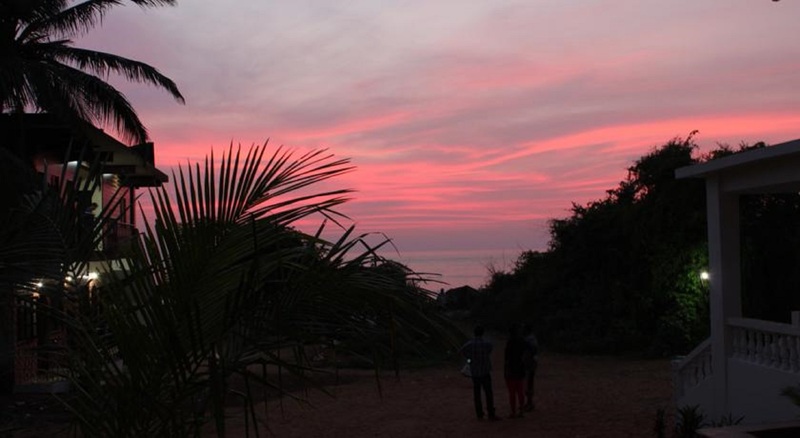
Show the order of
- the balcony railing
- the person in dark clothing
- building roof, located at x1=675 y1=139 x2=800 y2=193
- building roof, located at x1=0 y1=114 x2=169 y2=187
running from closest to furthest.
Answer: building roof, located at x1=675 y1=139 x2=800 y2=193 < the balcony railing < the person in dark clothing < building roof, located at x1=0 y1=114 x2=169 y2=187

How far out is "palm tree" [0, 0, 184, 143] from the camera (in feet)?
55.2

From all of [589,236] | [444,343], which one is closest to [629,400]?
[589,236]

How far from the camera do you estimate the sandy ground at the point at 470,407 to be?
12750 mm

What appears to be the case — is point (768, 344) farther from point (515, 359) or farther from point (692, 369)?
point (515, 359)

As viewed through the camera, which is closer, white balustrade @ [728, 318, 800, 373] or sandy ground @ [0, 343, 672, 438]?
white balustrade @ [728, 318, 800, 373]

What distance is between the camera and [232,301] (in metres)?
3.99

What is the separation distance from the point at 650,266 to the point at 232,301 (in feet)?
66.9

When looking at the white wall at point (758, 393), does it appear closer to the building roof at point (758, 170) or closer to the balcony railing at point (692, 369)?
the balcony railing at point (692, 369)

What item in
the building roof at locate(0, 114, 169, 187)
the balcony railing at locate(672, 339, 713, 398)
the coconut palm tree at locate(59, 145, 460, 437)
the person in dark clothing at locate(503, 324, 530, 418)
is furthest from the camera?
the building roof at locate(0, 114, 169, 187)

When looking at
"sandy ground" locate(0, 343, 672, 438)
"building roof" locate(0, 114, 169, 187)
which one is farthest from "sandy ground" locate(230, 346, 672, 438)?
"building roof" locate(0, 114, 169, 187)

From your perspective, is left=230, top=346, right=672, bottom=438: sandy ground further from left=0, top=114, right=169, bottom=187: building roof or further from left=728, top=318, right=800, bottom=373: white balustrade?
left=0, top=114, right=169, bottom=187: building roof

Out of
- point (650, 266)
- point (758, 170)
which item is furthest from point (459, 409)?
point (650, 266)

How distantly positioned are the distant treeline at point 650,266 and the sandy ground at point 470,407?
2.24m

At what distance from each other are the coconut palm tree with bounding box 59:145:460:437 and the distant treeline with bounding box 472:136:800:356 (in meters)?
18.2
